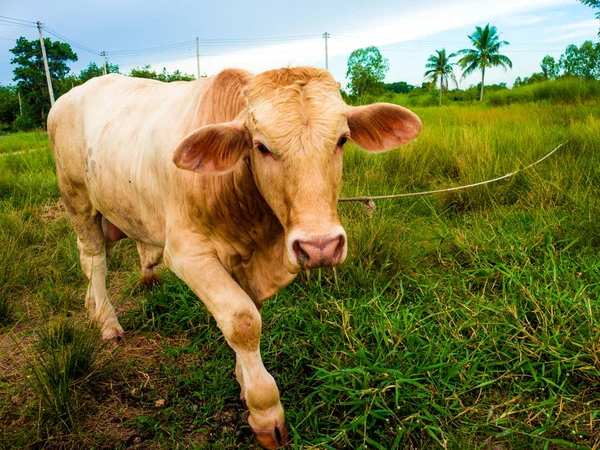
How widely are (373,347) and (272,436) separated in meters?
0.73

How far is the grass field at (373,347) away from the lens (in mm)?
2035

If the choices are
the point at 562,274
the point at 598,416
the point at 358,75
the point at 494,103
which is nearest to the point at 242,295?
the point at 598,416

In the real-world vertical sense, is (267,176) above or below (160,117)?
below

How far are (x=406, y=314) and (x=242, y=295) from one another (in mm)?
1024

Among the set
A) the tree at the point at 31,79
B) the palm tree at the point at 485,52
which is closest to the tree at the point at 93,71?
the tree at the point at 31,79

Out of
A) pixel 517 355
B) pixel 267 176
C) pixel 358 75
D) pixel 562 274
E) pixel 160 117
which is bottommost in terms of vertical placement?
pixel 517 355

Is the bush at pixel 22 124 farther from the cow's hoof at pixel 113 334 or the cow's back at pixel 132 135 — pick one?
the cow's hoof at pixel 113 334

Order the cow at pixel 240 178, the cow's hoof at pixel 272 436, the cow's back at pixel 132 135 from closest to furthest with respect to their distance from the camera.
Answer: the cow at pixel 240 178, the cow's hoof at pixel 272 436, the cow's back at pixel 132 135

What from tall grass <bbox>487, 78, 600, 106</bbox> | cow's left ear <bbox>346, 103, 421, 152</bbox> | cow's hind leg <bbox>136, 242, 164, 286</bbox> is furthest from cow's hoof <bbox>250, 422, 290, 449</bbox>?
tall grass <bbox>487, 78, 600, 106</bbox>

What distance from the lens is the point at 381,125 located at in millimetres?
2182

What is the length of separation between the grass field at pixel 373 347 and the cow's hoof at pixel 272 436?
0.05 metres

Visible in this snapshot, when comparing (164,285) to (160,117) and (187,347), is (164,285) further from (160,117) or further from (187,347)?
(160,117)

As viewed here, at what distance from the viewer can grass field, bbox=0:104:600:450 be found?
2.04 m

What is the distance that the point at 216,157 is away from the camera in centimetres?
197
